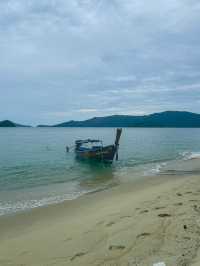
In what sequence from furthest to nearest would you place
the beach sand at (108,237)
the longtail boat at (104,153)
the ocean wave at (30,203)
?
1. the longtail boat at (104,153)
2. the ocean wave at (30,203)
3. the beach sand at (108,237)

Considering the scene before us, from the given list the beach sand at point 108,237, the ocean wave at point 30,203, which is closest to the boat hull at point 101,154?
the ocean wave at point 30,203

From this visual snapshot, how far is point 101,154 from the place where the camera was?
34.2 meters

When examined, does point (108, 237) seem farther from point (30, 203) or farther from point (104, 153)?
point (104, 153)

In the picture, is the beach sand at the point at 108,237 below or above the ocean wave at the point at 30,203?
above

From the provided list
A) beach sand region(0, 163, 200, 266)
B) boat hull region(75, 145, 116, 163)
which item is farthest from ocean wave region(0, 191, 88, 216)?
boat hull region(75, 145, 116, 163)

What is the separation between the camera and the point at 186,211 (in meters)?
8.50

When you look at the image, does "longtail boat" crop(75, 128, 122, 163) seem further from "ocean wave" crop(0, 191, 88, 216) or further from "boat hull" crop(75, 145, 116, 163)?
"ocean wave" crop(0, 191, 88, 216)

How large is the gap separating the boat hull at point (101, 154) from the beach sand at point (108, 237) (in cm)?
2211

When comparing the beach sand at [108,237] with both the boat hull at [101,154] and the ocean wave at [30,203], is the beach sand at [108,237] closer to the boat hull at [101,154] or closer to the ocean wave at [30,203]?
the ocean wave at [30,203]

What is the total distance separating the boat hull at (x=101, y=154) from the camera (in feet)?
111

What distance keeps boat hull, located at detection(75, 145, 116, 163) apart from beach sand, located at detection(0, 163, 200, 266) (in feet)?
72.5

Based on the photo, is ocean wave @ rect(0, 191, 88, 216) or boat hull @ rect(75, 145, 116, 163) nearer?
ocean wave @ rect(0, 191, 88, 216)

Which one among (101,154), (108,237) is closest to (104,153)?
(101,154)

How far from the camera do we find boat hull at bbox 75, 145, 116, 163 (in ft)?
111
